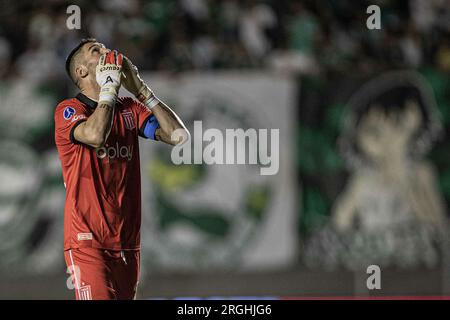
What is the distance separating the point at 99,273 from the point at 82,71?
1.22 metres

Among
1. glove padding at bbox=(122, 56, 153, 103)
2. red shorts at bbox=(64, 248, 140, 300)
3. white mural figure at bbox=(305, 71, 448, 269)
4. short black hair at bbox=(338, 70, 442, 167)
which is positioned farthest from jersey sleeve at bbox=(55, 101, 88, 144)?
short black hair at bbox=(338, 70, 442, 167)

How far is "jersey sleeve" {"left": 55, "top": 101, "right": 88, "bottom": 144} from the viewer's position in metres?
5.12

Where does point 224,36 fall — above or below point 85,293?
above

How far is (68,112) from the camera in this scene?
5180 mm

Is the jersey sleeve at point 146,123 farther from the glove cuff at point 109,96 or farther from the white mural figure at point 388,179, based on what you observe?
the white mural figure at point 388,179

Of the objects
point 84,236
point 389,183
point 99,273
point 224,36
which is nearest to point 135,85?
point 84,236

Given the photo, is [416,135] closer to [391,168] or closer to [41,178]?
[391,168]

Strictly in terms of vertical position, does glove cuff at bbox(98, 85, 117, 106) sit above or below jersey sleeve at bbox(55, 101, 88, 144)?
above

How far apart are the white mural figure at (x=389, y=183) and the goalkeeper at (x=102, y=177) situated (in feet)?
19.7

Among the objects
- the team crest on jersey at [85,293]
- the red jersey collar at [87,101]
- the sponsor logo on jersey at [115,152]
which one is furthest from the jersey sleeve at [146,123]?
the team crest on jersey at [85,293]

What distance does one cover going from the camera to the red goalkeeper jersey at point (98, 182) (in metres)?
5.23

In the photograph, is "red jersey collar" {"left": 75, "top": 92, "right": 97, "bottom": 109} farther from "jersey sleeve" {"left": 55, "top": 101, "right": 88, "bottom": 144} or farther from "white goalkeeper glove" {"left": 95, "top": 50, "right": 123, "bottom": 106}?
"white goalkeeper glove" {"left": 95, "top": 50, "right": 123, "bottom": 106}

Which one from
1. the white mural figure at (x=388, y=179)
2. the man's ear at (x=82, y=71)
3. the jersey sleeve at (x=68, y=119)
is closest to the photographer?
the jersey sleeve at (x=68, y=119)

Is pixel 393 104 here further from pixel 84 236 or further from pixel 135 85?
pixel 84 236
